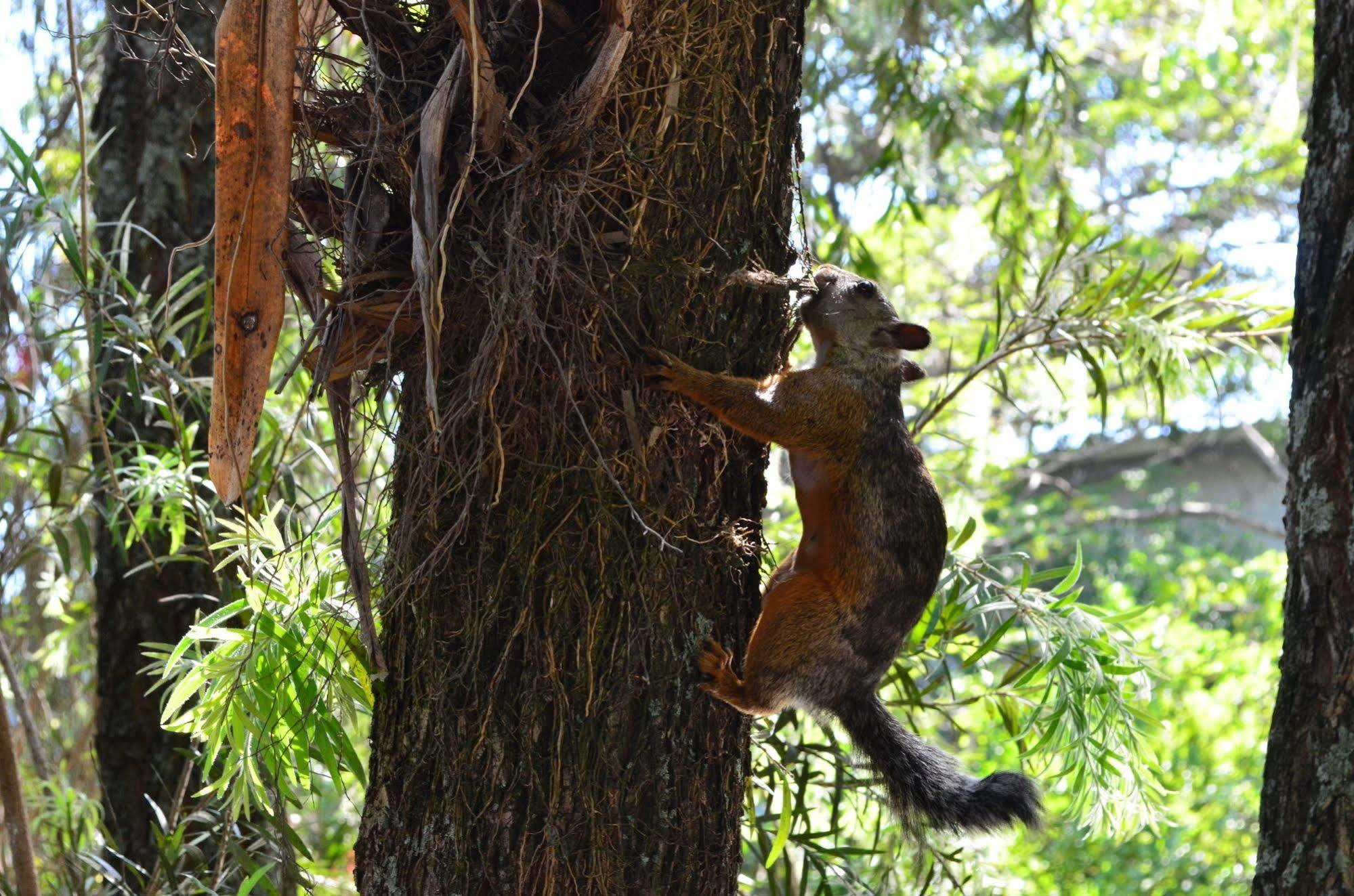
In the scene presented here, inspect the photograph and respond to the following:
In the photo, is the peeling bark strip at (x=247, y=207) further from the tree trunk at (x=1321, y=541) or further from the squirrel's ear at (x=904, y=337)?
the tree trunk at (x=1321, y=541)

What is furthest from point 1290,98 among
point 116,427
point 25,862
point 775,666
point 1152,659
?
point 25,862

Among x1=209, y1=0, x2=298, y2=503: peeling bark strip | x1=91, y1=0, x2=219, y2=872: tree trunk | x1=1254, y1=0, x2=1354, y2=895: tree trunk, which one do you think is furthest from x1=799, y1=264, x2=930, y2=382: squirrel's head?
x1=91, y1=0, x2=219, y2=872: tree trunk

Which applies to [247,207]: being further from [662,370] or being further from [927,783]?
[927,783]

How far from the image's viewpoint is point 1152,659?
Answer: 3324 millimetres

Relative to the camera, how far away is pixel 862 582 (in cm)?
255

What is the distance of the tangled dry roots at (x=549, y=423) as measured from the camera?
1.91 m

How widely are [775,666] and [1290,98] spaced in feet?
9.65

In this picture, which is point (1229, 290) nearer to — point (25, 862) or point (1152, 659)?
point (1152, 659)

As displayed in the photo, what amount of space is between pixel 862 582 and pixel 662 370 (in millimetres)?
769

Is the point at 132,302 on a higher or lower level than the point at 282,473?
higher

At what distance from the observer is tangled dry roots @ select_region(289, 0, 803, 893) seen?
1.91 meters

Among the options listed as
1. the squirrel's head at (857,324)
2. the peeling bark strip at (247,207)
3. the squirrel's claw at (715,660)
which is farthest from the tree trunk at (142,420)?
the squirrel's claw at (715,660)

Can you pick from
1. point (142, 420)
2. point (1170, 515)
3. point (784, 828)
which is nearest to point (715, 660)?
point (784, 828)

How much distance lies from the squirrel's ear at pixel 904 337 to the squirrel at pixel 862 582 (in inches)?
7.6
